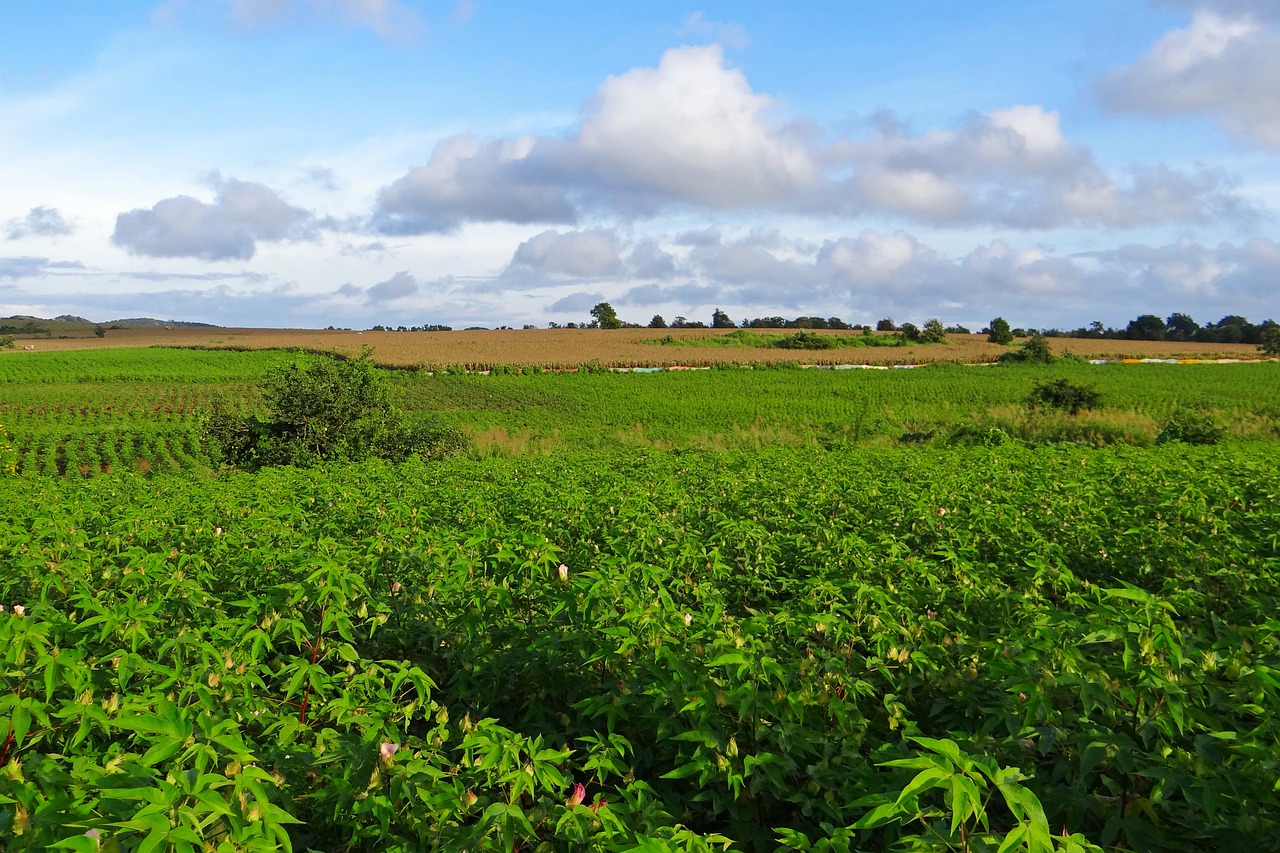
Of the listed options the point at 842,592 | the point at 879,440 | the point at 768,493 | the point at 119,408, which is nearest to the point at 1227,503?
the point at 768,493

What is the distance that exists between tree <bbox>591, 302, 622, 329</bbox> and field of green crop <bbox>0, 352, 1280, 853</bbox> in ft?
348

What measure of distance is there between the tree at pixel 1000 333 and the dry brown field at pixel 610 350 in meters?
1.98

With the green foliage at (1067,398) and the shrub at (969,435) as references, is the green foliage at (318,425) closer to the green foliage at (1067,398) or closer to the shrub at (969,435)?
the shrub at (969,435)

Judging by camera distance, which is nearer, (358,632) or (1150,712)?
(1150,712)

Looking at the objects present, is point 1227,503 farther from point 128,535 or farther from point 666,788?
point 128,535

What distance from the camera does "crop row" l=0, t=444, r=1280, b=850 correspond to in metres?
2.12

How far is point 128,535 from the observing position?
597cm

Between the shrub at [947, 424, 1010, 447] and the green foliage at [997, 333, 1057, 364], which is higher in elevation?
the green foliage at [997, 333, 1057, 364]

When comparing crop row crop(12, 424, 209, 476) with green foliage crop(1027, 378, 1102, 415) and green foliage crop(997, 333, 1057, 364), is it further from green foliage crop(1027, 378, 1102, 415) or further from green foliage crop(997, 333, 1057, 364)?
green foliage crop(997, 333, 1057, 364)

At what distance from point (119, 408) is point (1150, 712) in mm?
47305

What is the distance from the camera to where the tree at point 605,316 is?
372 ft

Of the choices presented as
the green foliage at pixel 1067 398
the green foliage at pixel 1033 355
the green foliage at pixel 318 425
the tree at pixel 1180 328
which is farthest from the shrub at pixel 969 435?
the tree at pixel 1180 328

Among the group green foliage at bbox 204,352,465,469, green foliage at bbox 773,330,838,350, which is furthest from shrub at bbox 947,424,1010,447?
green foliage at bbox 773,330,838,350

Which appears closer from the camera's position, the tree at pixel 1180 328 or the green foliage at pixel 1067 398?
the green foliage at pixel 1067 398
